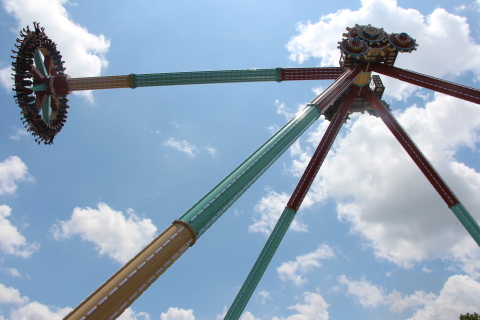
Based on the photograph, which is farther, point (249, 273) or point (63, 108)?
point (63, 108)

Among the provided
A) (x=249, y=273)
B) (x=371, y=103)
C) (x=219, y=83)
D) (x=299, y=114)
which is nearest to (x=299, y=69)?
(x=219, y=83)

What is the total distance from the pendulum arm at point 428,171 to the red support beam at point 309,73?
15.9 feet

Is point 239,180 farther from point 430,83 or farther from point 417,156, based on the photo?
point 430,83

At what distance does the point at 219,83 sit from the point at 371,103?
535 inches

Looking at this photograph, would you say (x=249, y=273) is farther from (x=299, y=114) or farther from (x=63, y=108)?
(x=63, y=108)

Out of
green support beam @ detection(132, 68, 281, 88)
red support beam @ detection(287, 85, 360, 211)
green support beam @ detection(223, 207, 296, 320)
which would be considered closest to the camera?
green support beam @ detection(223, 207, 296, 320)

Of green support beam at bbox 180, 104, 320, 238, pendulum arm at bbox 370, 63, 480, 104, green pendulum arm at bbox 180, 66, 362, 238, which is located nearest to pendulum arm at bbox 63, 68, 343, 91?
pendulum arm at bbox 370, 63, 480, 104

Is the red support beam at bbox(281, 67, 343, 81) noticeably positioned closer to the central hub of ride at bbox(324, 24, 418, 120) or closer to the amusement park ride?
the amusement park ride

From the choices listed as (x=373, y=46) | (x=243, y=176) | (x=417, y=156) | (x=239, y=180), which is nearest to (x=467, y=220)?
(x=417, y=156)

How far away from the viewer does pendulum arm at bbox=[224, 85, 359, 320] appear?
2162 centimetres

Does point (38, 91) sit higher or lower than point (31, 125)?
higher

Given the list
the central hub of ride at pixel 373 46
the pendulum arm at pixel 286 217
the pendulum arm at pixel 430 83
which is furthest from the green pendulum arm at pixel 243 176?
the central hub of ride at pixel 373 46

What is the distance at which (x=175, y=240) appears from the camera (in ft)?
31.5

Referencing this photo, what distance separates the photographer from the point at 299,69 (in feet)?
83.3
